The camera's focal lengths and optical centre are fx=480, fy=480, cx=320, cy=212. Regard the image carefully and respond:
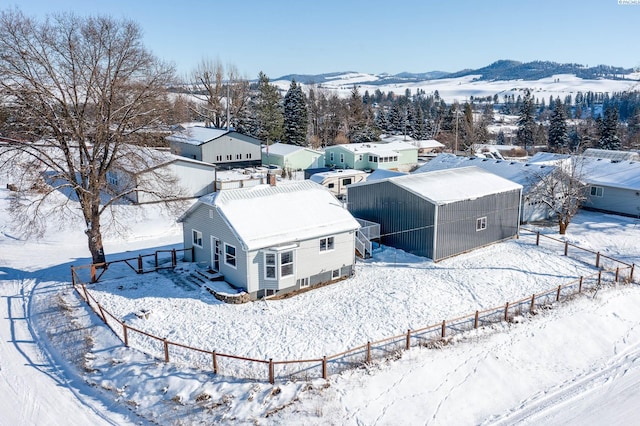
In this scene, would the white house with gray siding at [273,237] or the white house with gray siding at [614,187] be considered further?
the white house with gray siding at [614,187]

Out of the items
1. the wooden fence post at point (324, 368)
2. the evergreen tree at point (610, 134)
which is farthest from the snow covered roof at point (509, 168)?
the evergreen tree at point (610, 134)

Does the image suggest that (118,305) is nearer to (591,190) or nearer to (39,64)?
(39,64)

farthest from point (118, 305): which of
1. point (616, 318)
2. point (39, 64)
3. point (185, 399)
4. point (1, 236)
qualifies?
point (616, 318)

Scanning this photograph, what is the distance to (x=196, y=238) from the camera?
71.5 ft

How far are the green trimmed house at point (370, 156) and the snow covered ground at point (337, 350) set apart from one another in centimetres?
2779

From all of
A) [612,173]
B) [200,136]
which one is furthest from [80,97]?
[612,173]

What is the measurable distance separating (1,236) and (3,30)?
1328cm

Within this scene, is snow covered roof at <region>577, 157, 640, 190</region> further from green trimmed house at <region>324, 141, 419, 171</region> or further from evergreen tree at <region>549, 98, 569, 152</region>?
evergreen tree at <region>549, 98, 569, 152</region>

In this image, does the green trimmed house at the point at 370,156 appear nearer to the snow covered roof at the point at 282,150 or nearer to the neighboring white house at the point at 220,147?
the snow covered roof at the point at 282,150

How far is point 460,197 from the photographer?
2398 cm

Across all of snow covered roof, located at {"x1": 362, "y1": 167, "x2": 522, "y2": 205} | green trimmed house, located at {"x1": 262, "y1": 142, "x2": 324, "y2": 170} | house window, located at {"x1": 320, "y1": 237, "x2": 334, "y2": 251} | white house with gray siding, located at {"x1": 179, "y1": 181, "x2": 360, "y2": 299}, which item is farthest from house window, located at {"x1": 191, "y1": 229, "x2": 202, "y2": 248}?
green trimmed house, located at {"x1": 262, "y1": 142, "x2": 324, "y2": 170}

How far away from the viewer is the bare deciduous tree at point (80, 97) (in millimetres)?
17969

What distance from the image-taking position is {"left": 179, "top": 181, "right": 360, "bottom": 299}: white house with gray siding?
728 inches

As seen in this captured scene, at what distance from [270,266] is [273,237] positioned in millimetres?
1146
